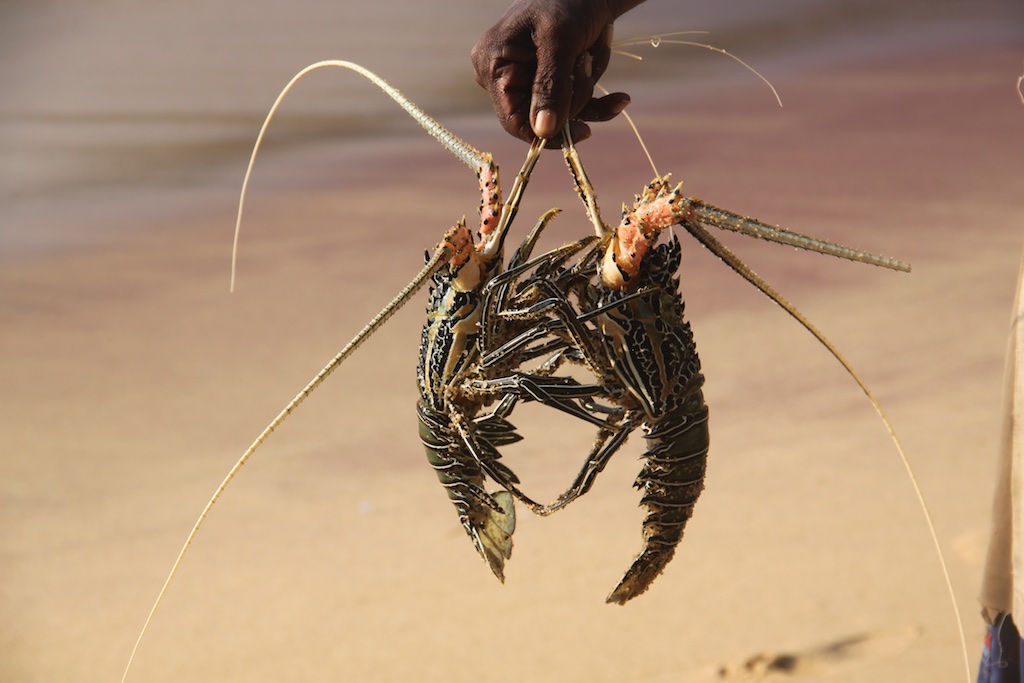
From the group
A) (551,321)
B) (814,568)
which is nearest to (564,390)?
(551,321)

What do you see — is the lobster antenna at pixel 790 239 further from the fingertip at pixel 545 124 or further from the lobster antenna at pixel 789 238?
the fingertip at pixel 545 124

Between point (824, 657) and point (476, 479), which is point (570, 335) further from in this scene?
point (824, 657)

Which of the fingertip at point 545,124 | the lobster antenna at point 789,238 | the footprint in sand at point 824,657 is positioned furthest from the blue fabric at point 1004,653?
the fingertip at point 545,124

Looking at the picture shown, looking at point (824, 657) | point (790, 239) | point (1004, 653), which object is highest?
point (790, 239)

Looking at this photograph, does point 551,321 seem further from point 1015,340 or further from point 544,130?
point 1015,340

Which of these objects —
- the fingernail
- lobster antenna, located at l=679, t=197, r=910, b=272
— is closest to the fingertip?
the fingernail

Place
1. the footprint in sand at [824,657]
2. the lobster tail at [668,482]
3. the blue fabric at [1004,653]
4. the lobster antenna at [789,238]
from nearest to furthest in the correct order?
the lobster antenna at [789,238], the lobster tail at [668,482], the blue fabric at [1004,653], the footprint in sand at [824,657]

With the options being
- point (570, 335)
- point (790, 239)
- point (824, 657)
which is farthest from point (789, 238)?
point (824, 657)
